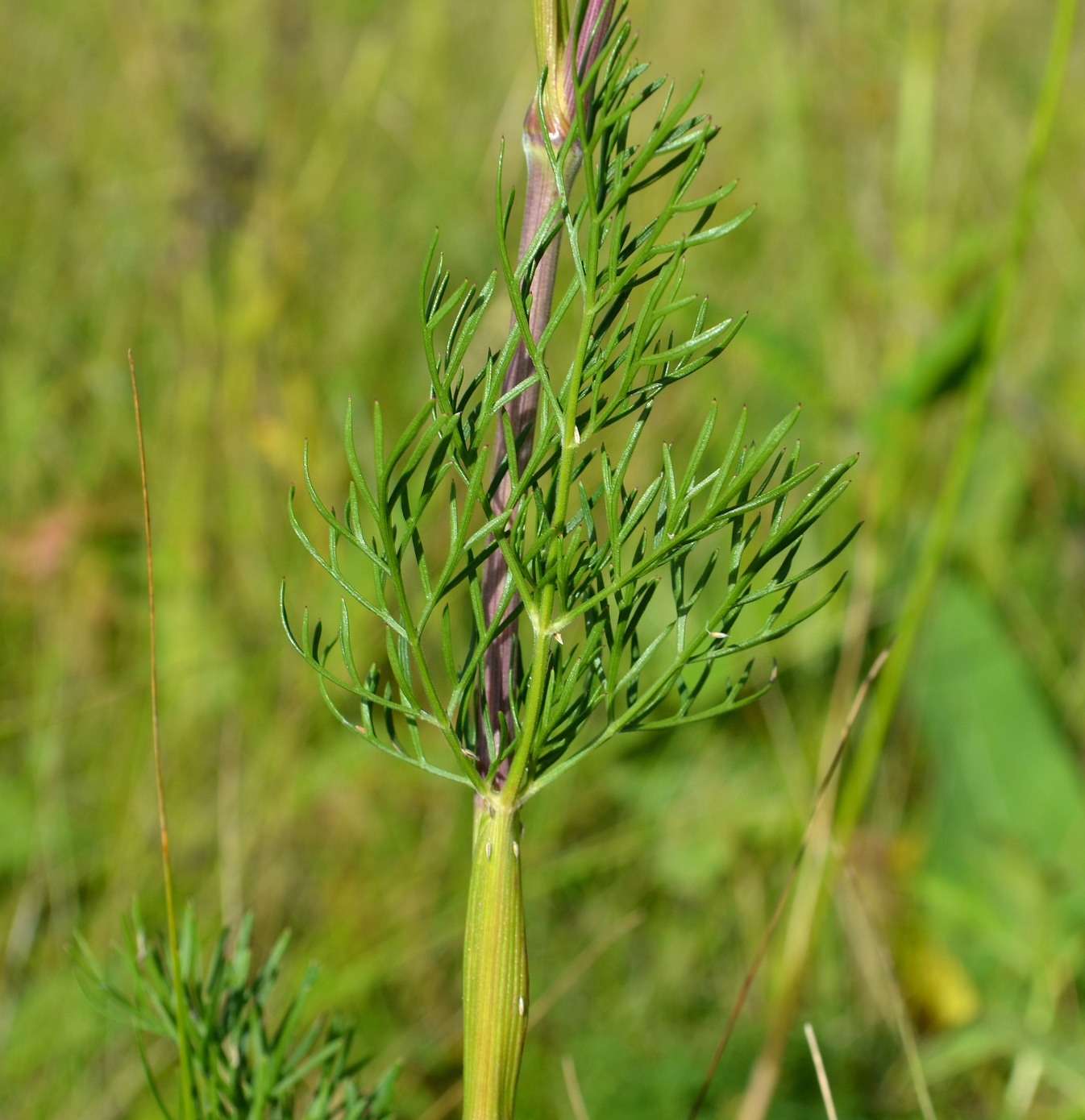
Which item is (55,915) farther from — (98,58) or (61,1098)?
(98,58)

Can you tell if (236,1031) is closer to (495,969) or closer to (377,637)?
(495,969)

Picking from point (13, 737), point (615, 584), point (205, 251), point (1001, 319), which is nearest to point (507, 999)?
point (615, 584)

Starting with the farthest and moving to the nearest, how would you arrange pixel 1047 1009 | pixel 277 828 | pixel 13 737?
pixel 13 737 < pixel 277 828 < pixel 1047 1009

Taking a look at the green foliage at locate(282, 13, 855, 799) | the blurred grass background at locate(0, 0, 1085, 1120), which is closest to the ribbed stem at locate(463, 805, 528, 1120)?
the green foliage at locate(282, 13, 855, 799)

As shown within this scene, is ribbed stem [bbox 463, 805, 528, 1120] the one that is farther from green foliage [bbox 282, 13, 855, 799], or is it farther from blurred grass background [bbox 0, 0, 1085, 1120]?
blurred grass background [bbox 0, 0, 1085, 1120]

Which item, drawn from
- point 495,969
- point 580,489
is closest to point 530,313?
point 580,489

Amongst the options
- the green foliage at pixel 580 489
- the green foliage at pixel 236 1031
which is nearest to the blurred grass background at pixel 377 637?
the green foliage at pixel 236 1031
